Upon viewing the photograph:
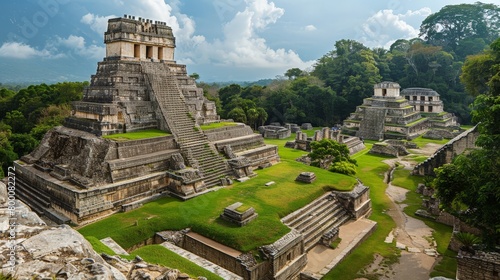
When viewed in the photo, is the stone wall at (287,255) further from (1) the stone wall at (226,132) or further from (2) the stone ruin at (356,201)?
(1) the stone wall at (226,132)

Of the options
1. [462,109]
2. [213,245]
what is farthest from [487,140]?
[462,109]

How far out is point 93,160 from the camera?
13.5 meters

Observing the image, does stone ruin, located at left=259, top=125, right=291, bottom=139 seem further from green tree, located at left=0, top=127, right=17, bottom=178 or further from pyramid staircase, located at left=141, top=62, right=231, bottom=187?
green tree, located at left=0, top=127, right=17, bottom=178

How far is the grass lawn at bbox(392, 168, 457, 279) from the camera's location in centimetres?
1080

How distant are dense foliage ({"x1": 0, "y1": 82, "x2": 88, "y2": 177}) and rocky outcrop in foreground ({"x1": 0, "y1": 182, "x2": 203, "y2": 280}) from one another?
63.0 ft

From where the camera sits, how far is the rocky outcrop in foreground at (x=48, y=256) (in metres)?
4.01

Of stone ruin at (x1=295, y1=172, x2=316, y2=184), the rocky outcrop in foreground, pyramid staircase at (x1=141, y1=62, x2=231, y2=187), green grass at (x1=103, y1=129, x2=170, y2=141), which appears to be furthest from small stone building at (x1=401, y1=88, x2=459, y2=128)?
the rocky outcrop in foreground

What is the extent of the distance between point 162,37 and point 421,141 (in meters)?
27.9

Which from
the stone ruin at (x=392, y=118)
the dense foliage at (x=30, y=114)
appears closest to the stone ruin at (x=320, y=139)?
the stone ruin at (x=392, y=118)

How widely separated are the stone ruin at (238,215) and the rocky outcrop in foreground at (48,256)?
5734 millimetres

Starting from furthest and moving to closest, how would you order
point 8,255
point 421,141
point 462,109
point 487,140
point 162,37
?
point 462,109
point 421,141
point 162,37
point 487,140
point 8,255

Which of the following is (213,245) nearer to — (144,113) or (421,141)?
(144,113)

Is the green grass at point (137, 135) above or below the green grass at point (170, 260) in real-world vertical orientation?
above

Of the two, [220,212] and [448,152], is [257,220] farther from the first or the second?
[448,152]
